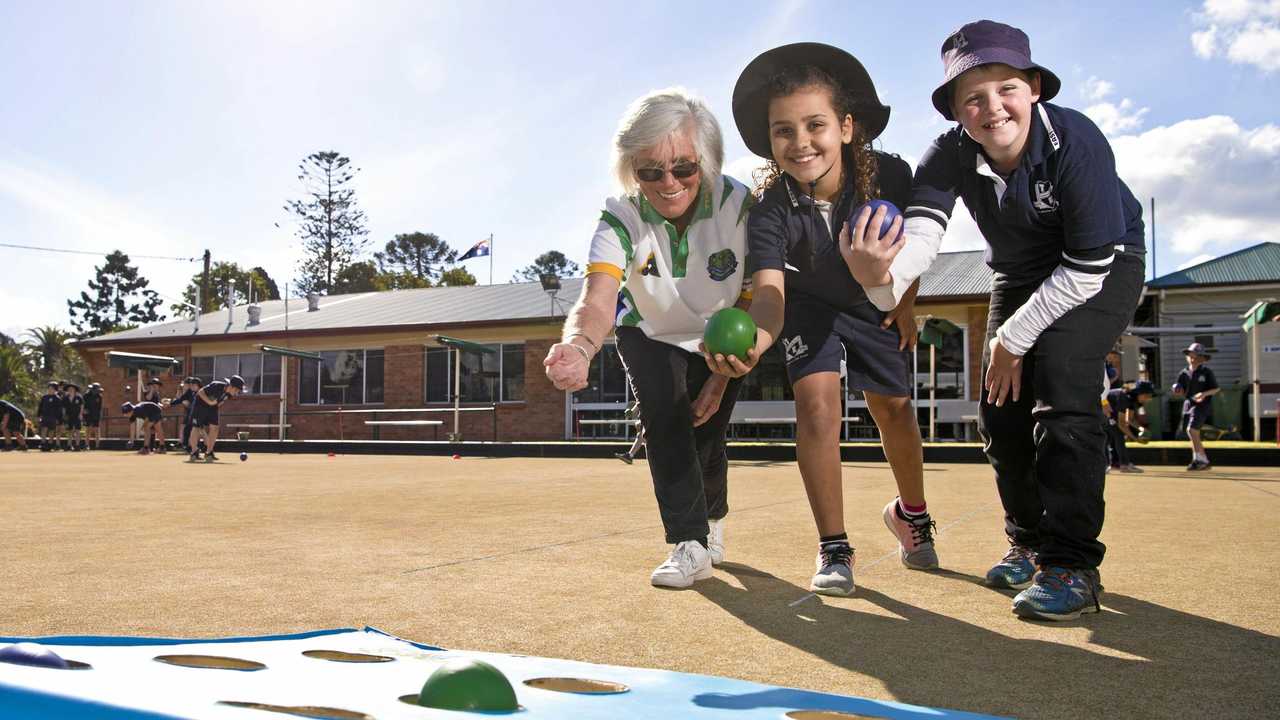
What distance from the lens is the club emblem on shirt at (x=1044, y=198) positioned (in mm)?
2650

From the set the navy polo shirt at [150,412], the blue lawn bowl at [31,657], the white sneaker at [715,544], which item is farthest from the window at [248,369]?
the blue lawn bowl at [31,657]

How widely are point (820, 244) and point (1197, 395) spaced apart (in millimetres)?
10705

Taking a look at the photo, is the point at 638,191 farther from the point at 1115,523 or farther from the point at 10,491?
the point at 10,491

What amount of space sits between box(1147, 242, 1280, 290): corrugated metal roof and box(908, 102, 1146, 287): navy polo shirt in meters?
23.6

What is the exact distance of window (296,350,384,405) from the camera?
27.2 meters

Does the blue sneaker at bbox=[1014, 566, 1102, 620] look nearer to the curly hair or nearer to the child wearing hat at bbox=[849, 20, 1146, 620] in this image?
the child wearing hat at bbox=[849, 20, 1146, 620]

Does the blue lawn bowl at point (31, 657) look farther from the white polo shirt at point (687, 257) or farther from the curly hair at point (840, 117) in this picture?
the curly hair at point (840, 117)

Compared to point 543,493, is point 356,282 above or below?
above

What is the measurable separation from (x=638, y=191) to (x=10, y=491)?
6694 millimetres

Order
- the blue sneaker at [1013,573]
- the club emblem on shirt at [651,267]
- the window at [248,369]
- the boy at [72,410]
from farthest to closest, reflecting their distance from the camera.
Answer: the window at [248,369] → the boy at [72,410] → the club emblem on shirt at [651,267] → the blue sneaker at [1013,573]

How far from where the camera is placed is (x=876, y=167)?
10.6 ft

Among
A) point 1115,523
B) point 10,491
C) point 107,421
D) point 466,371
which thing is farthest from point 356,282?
point 1115,523

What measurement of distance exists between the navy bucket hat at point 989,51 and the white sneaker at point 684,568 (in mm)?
1657

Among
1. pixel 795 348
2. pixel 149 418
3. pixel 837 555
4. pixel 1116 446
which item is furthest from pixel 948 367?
pixel 837 555
